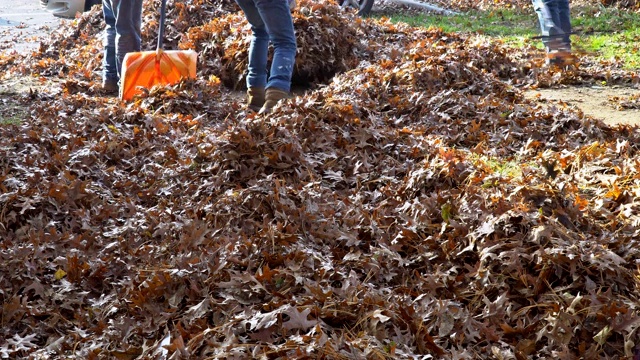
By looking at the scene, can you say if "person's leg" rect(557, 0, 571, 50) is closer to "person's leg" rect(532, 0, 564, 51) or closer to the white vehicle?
"person's leg" rect(532, 0, 564, 51)

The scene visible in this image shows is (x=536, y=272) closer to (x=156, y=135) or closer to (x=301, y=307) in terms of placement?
(x=301, y=307)

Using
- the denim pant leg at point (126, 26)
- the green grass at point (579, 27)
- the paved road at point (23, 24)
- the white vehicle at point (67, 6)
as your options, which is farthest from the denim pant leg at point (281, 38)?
the white vehicle at point (67, 6)

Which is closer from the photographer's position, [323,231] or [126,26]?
[323,231]

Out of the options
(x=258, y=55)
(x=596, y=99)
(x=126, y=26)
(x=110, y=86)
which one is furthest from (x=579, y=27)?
(x=110, y=86)

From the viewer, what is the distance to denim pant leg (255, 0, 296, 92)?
5.33 meters

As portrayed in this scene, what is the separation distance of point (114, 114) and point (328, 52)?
2665 mm

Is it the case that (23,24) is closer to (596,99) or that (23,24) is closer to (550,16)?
(550,16)

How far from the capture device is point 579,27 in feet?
32.4

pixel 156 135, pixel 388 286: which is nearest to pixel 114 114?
pixel 156 135

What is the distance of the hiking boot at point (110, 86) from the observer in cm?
700

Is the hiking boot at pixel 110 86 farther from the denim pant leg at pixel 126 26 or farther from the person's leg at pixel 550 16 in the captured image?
the person's leg at pixel 550 16

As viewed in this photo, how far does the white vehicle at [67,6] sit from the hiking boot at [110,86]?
6.07 metres

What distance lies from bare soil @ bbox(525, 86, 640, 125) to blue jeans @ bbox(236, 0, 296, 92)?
6.84 feet

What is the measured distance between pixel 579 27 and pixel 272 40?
5.93 m
